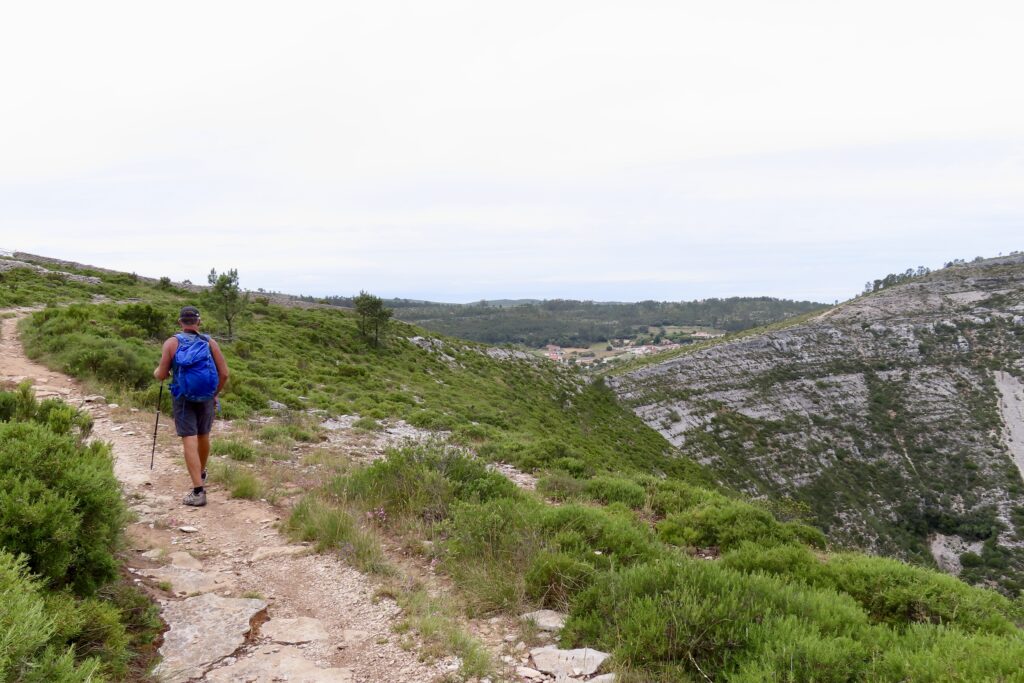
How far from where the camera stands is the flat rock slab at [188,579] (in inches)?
173

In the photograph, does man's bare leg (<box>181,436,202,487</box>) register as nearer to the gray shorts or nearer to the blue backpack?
the gray shorts

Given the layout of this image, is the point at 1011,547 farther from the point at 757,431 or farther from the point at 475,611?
the point at 475,611

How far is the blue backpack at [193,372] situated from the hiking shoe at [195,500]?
47.2 inches

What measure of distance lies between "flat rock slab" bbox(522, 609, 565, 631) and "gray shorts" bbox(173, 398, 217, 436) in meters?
4.73

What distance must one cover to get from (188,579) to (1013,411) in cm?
9116

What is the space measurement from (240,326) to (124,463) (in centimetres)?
1825

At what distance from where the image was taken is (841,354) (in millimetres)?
72125

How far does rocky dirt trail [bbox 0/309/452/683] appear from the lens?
347 cm

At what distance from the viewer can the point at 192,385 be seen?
616 cm

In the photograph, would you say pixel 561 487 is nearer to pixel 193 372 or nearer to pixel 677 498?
pixel 677 498

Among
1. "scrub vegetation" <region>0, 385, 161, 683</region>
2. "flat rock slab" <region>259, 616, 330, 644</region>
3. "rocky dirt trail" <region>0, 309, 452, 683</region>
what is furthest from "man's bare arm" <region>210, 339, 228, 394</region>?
"flat rock slab" <region>259, 616, 330, 644</region>

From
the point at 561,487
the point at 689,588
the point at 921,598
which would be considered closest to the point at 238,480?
the point at 561,487

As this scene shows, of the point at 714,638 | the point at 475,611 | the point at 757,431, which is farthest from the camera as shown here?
the point at 757,431

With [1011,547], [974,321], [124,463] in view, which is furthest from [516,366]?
[974,321]
